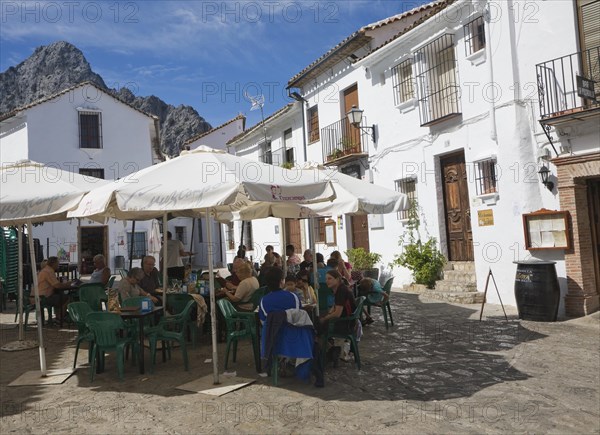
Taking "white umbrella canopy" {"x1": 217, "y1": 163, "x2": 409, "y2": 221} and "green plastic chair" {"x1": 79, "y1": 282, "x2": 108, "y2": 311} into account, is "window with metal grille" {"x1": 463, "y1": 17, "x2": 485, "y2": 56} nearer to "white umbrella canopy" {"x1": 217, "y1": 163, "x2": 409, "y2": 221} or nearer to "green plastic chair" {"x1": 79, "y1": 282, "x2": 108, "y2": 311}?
"white umbrella canopy" {"x1": 217, "y1": 163, "x2": 409, "y2": 221}

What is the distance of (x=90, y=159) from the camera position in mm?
25438

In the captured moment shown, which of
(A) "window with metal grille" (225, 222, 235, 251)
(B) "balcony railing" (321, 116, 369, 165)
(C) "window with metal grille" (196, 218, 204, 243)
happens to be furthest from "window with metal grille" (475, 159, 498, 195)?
(C) "window with metal grille" (196, 218, 204, 243)

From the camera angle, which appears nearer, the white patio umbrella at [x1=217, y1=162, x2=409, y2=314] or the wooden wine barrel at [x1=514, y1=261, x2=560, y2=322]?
the white patio umbrella at [x1=217, y1=162, x2=409, y2=314]

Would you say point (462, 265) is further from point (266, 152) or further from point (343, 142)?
point (266, 152)

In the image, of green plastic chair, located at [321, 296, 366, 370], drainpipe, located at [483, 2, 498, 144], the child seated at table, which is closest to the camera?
green plastic chair, located at [321, 296, 366, 370]

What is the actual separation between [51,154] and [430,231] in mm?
20506

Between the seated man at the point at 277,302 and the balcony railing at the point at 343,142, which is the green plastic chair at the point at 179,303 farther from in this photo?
the balcony railing at the point at 343,142

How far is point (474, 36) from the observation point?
10703mm

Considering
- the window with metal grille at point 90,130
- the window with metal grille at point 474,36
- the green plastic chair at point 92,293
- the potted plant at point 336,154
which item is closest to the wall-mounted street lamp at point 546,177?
the window with metal grille at point 474,36

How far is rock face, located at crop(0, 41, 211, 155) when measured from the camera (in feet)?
184

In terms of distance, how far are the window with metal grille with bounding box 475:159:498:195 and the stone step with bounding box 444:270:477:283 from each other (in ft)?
6.19

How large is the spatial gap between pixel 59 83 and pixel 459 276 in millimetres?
58786

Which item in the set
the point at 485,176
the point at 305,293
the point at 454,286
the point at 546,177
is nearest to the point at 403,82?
the point at 485,176

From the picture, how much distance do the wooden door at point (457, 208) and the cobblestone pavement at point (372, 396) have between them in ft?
14.6
